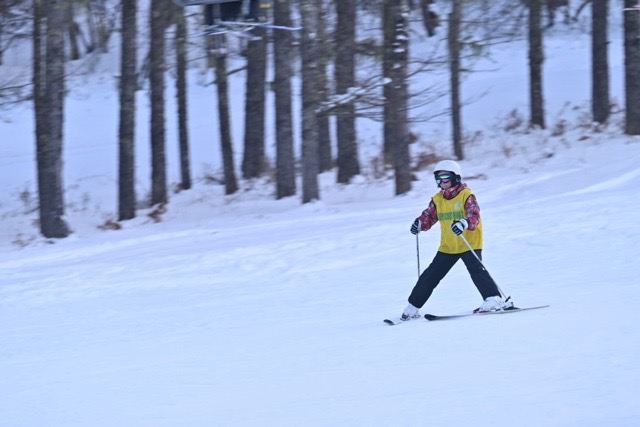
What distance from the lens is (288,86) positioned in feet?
65.1

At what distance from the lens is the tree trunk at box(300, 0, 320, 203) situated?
1795cm

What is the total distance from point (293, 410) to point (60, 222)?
1299 centimetres

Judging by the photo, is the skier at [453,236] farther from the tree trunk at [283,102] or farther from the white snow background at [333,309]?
the tree trunk at [283,102]

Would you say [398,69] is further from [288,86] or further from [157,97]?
[157,97]

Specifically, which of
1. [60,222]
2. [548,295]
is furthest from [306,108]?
[548,295]

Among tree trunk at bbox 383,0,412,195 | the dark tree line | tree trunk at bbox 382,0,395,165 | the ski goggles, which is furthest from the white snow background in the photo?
tree trunk at bbox 382,0,395,165

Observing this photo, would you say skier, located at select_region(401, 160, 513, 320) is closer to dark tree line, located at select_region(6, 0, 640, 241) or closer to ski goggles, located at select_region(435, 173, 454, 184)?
ski goggles, located at select_region(435, 173, 454, 184)

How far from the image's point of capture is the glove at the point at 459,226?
8969 mm

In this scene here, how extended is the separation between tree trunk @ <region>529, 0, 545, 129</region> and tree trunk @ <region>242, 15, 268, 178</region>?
713 centimetres

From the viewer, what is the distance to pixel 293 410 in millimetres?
6848

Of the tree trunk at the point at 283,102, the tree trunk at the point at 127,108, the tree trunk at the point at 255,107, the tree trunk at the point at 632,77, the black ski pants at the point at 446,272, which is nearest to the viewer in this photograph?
the black ski pants at the point at 446,272

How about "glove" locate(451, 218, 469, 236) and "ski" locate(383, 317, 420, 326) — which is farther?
"ski" locate(383, 317, 420, 326)

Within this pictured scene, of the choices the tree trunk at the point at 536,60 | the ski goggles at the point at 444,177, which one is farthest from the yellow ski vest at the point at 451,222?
the tree trunk at the point at 536,60

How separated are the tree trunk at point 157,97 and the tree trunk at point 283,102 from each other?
354cm
